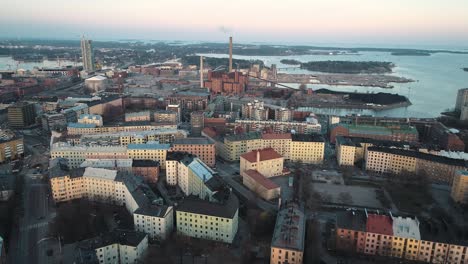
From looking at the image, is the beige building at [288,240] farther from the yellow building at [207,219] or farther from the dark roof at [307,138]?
the dark roof at [307,138]

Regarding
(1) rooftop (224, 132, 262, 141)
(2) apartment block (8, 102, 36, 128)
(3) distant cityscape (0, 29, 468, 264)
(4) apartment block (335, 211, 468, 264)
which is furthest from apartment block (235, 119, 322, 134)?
(2) apartment block (8, 102, 36, 128)

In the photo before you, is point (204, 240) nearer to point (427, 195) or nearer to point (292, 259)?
point (292, 259)

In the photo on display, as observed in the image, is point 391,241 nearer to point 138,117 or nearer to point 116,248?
point 116,248

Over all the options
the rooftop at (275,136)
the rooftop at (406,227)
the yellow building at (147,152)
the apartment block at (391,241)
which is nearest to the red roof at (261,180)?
the apartment block at (391,241)

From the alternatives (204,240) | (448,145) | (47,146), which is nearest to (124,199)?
(204,240)

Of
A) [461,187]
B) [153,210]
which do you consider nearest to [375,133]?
[461,187]

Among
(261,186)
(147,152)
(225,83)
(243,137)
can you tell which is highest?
(225,83)

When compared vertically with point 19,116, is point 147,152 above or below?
above
